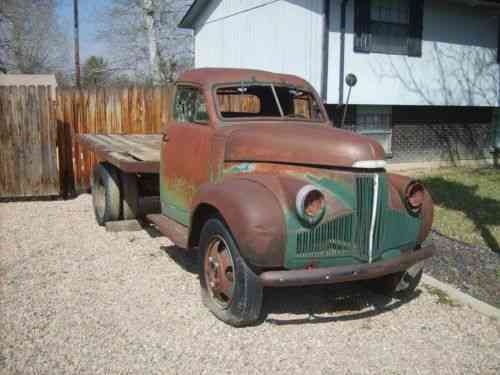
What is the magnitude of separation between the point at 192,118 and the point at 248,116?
1.91 ft

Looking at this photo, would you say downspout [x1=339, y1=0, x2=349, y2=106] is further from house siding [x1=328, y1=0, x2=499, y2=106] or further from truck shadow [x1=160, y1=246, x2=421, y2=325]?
truck shadow [x1=160, y1=246, x2=421, y2=325]

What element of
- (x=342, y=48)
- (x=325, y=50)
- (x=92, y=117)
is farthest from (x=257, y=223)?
(x=342, y=48)

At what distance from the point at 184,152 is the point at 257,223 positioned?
1799mm

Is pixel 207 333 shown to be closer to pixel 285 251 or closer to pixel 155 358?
pixel 155 358

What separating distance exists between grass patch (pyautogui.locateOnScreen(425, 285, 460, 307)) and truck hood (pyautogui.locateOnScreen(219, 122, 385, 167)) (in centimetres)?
171

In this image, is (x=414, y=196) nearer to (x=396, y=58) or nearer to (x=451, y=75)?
(x=396, y=58)

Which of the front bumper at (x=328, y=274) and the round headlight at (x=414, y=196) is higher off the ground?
the round headlight at (x=414, y=196)

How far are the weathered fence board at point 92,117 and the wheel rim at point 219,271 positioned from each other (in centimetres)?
593

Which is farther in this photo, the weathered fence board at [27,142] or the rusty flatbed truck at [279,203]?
the weathered fence board at [27,142]

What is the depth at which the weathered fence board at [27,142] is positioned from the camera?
8805mm

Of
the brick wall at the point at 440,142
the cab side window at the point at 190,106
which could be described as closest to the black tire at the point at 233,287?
the cab side window at the point at 190,106

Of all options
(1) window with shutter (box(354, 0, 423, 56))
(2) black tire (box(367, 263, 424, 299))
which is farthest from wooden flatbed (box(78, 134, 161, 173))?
(1) window with shutter (box(354, 0, 423, 56))

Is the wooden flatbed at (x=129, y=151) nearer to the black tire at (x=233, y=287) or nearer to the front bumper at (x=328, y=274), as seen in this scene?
the black tire at (x=233, y=287)

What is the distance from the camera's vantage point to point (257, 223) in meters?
3.60
